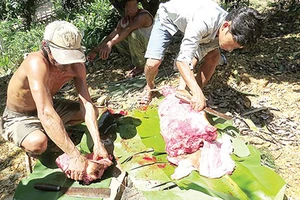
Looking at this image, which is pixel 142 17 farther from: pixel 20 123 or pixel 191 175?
pixel 191 175

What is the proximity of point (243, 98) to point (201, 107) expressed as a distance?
1.38 metres

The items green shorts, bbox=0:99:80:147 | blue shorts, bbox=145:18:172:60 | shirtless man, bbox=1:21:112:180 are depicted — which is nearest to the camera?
shirtless man, bbox=1:21:112:180

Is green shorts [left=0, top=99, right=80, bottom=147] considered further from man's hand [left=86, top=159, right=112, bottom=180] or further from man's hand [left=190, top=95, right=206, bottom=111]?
man's hand [left=190, top=95, right=206, bottom=111]

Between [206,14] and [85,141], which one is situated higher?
[206,14]

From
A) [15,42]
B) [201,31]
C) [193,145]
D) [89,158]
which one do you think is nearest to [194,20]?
[201,31]

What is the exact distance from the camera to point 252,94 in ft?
14.0

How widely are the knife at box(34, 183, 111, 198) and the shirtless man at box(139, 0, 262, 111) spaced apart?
100cm

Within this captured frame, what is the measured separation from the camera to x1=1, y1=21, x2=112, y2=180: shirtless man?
271cm

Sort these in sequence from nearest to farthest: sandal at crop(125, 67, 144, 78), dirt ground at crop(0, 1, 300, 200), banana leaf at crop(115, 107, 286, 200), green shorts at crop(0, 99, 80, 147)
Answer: banana leaf at crop(115, 107, 286, 200) < green shorts at crop(0, 99, 80, 147) < dirt ground at crop(0, 1, 300, 200) < sandal at crop(125, 67, 144, 78)

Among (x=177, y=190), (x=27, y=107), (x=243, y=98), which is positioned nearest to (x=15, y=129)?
(x=27, y=107)

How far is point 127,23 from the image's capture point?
473 cm

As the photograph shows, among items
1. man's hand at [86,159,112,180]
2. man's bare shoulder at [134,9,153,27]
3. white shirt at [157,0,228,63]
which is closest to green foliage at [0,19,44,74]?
man's bare shoulder at [134,9,153,27]

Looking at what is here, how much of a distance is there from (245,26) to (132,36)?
223cm

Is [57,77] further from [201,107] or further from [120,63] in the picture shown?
[120,63]
